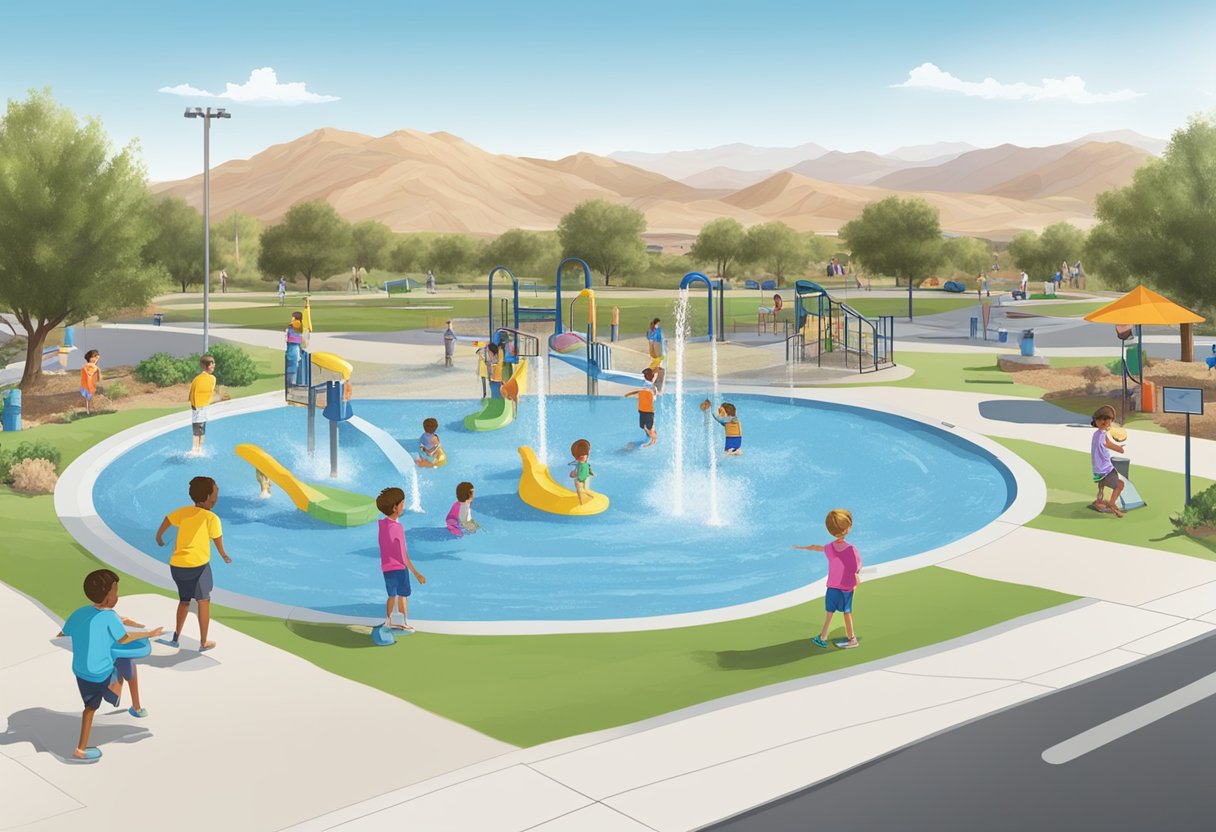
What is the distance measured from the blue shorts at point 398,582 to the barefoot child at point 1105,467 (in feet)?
34.6

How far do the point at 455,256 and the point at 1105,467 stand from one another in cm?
10946

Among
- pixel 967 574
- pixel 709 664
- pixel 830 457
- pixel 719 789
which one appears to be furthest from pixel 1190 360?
pixel 719 789

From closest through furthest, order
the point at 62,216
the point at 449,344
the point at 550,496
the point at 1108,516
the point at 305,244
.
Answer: the point at 1108,516
the point at 550,496
the point at 62,216
the point at 449,344
the point at 305,244

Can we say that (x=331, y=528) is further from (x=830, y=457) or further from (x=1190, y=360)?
(x=1190, y=360)

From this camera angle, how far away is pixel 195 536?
11.9 metres

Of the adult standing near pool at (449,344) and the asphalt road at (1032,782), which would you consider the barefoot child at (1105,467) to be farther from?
the adult standing near pool at (449,344)

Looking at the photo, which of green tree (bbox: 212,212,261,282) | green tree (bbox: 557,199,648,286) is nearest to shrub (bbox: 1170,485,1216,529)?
green tree (bbox: 557,199,648,286)

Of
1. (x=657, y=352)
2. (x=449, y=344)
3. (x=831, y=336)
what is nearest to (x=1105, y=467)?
(x=657, y=352)

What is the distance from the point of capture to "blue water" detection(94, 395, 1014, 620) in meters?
15.2

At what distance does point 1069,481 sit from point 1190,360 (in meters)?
15.6

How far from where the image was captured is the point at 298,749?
30.8ft

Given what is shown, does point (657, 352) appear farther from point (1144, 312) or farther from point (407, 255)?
point (407, 255)

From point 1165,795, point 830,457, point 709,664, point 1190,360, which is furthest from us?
point 1190,360

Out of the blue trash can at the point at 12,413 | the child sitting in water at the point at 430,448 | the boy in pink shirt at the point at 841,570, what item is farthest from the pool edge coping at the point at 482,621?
the child sitting in water at the point at 430,448
